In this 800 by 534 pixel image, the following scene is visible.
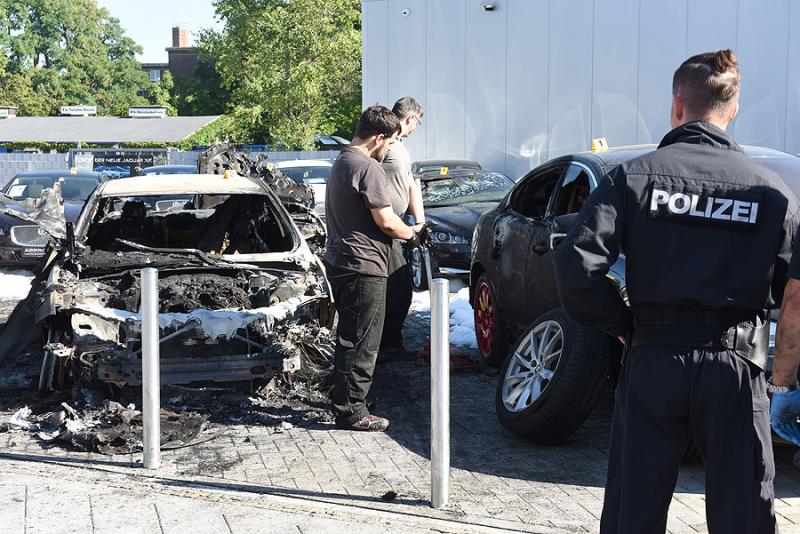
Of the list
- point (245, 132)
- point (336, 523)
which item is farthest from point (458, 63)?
point (245, 132)

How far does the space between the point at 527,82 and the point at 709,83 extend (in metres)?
14.2

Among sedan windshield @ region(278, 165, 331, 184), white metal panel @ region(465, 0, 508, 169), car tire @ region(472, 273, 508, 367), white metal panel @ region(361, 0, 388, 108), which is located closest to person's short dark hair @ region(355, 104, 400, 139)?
car tire @ region(472, 273, 508, 367)

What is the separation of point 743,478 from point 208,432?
389 cm

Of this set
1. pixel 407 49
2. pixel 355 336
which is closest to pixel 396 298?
pixel 355 336

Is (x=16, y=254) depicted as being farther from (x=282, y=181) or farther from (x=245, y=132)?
(x=245, y=132)

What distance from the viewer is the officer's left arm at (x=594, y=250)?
3.18 m

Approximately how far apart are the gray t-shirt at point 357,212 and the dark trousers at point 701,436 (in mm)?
3028

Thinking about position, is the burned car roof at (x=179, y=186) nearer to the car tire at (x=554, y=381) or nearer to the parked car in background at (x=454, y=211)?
the car tire at (x=554, y=381)

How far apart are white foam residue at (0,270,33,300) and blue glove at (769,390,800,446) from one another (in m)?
10.1

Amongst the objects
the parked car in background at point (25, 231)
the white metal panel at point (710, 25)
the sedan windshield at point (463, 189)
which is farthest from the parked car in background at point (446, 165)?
the parked car in background at point (25, 231)

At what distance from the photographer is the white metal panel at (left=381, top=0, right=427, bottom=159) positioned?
18844 millimetres

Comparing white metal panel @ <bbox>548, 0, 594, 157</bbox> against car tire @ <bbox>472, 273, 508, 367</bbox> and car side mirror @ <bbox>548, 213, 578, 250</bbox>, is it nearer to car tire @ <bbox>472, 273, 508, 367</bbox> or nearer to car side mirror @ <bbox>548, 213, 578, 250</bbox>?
car tire @ <bbox>472, 273, 508, 367</bbox>

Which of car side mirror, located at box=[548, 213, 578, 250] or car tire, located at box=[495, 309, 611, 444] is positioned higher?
car side mirror, located at box=[548, 213, 578, 250]

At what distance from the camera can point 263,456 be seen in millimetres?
5773
